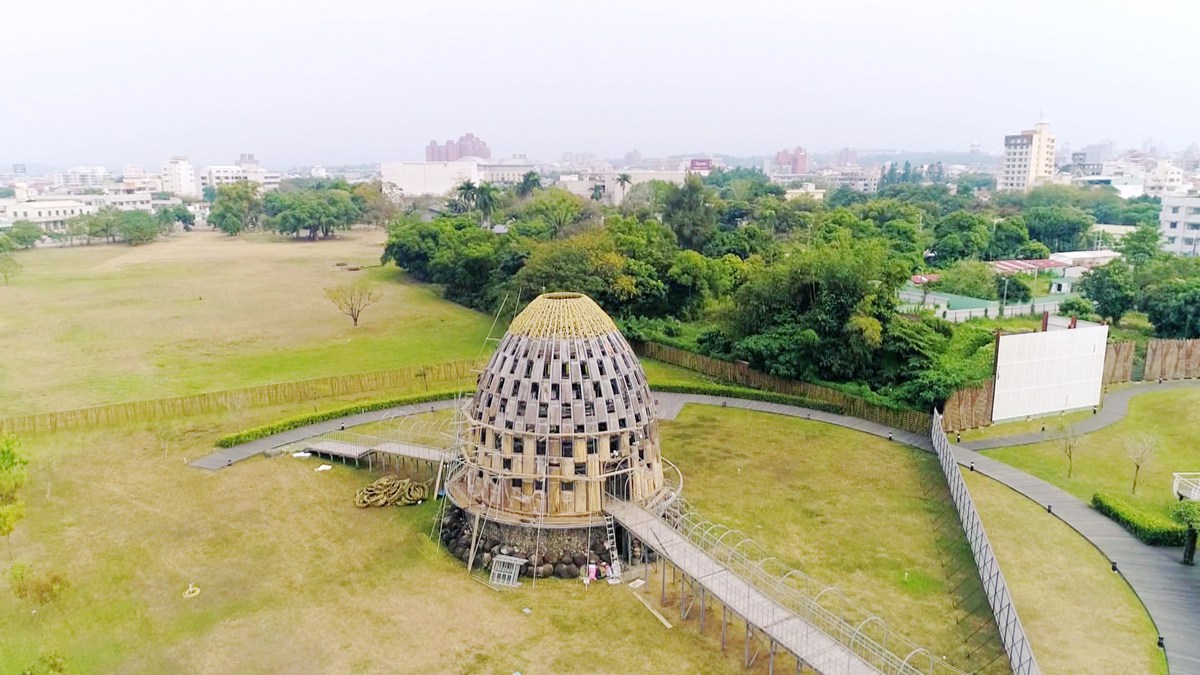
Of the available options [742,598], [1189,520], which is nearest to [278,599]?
[742,598]

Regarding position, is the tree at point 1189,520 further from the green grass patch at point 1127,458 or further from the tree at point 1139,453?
the tree at point 1139,453

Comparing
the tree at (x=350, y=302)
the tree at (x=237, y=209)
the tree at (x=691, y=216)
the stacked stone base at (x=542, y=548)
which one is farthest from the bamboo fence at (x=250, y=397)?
the tree at (x=237, y=209)

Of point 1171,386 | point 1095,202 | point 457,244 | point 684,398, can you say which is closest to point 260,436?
point 684,398

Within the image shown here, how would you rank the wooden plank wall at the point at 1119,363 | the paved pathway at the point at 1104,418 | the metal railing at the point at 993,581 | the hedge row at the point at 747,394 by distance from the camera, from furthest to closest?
the wooden plank wall at the point at 1119,363, the hedge row at the point at 747,394, the paved pathway at the point at 1104,418, the metal railing at the point at 993,581

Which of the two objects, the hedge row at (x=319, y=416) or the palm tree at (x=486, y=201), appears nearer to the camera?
the hedge row at (x=319, y=416)

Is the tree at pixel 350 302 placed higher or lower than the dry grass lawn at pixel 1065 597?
higher

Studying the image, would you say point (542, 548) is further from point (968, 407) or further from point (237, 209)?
point (237, 209)
